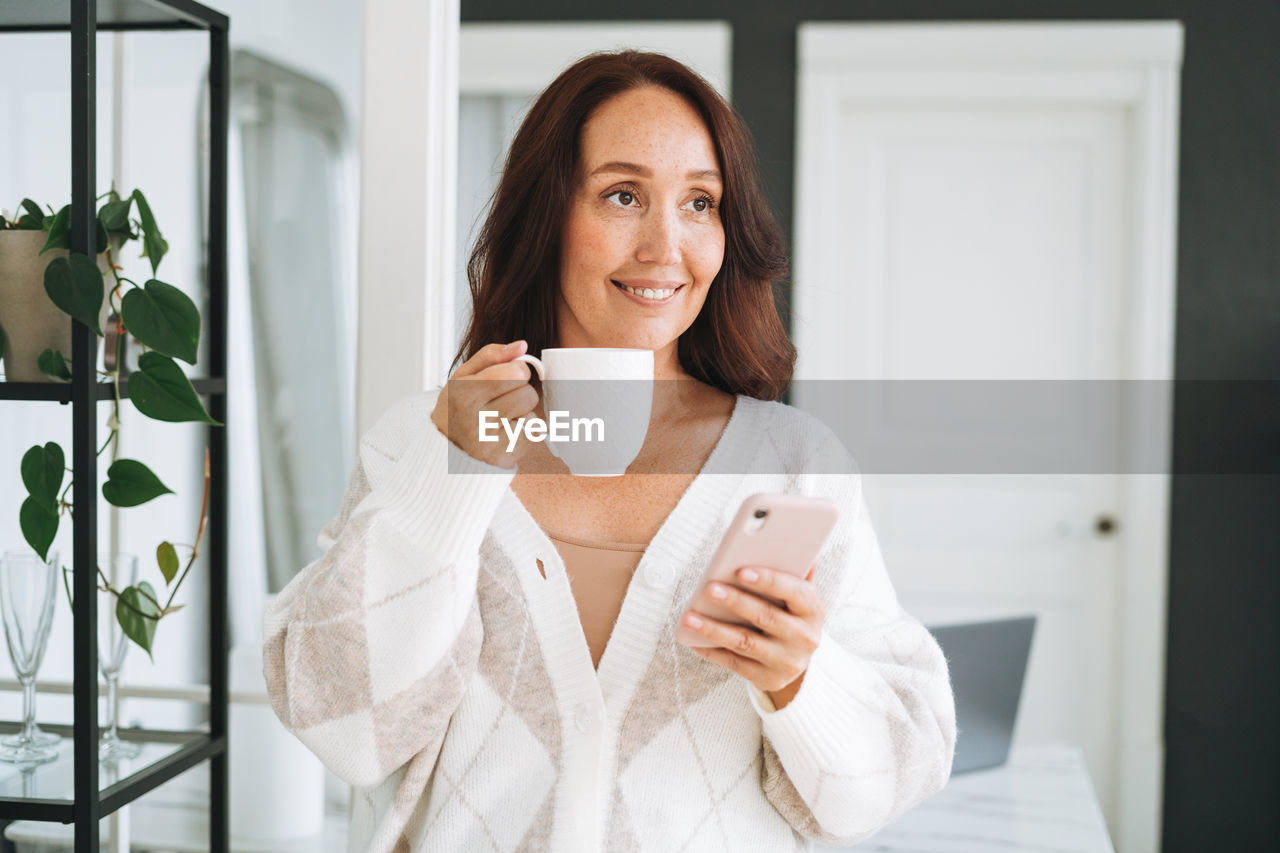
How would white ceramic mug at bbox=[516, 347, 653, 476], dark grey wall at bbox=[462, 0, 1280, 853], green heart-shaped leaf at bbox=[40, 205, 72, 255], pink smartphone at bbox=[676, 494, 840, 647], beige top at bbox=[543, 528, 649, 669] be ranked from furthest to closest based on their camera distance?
dark grey wall at bbox=[462, 0, 1280, 853]
green heart-shaped leaf at bbox=[40, 205, 72, 255]
beige top at bbox=[543, 528, 649, 669]
white ceramic mug at bbox=[516, 347, 653, 476]
pink smartphone at bbox=[676, 494, 840, 647]

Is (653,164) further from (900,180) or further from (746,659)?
(900,180)

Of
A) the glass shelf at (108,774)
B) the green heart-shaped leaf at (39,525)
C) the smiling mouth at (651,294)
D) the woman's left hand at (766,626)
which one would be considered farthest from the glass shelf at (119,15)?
the woman's left hand at (766,626)

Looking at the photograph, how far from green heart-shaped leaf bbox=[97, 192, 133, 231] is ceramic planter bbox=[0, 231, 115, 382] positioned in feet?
0.17

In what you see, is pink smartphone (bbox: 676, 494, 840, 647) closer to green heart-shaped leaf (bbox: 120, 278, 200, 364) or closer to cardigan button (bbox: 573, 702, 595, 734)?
cardigan button (bbox: 573, 702, 595, 734)

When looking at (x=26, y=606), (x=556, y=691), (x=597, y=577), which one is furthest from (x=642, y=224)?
(x=26, y=606)

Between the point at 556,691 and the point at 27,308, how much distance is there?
701 millimetres

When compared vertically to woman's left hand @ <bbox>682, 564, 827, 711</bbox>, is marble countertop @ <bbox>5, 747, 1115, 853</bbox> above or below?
below

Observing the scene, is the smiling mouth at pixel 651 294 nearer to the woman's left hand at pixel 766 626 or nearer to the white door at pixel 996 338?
the woman's left hand at pixel 766 626

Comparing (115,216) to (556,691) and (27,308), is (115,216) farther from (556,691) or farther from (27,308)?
(556,691)

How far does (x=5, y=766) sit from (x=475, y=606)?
62 cm

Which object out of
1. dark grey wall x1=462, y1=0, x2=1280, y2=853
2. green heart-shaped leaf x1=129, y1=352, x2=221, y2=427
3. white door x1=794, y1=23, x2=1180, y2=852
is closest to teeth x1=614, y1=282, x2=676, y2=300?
green heart-shaped leaf x1=129, y1=352, x2=221, y2=427

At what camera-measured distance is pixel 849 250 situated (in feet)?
11.0

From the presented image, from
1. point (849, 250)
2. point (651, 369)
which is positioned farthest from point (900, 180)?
point (651, 369)

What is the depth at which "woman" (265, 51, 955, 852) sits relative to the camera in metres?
0.95
